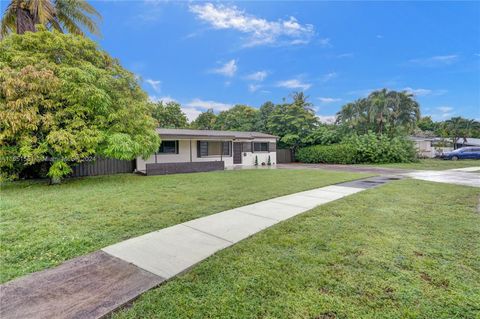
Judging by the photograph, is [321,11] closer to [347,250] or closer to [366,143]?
[366,143]

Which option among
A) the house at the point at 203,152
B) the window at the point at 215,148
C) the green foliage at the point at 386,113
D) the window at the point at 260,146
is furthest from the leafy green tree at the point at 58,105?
the green foliage at the point at 386,113

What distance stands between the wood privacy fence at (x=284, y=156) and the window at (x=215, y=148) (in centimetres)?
701

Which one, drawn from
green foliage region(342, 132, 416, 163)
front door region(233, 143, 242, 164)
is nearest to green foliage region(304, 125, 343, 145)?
green foliage region(342, 132, 416, 163)

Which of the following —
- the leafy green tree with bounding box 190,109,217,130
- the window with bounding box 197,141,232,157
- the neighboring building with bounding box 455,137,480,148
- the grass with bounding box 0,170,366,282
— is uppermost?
the leafy green tree with bounding box 190,109,217,130

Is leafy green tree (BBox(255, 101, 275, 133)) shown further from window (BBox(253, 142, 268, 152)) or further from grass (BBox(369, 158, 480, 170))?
grass (BBox(369, 158, 480, 170))

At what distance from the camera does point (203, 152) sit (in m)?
17.0

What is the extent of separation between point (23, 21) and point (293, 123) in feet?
66.5

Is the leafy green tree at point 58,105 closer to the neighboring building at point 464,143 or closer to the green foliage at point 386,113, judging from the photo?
the green foliage at point 386,113

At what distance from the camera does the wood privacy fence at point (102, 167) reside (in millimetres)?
11469

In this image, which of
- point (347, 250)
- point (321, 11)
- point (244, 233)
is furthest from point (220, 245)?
point (321, 11)

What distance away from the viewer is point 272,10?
11.8m

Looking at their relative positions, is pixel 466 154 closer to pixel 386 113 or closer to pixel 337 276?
pixel 386 113

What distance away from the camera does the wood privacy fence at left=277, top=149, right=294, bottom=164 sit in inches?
920

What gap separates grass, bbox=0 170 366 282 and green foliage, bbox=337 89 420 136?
17.6 m
